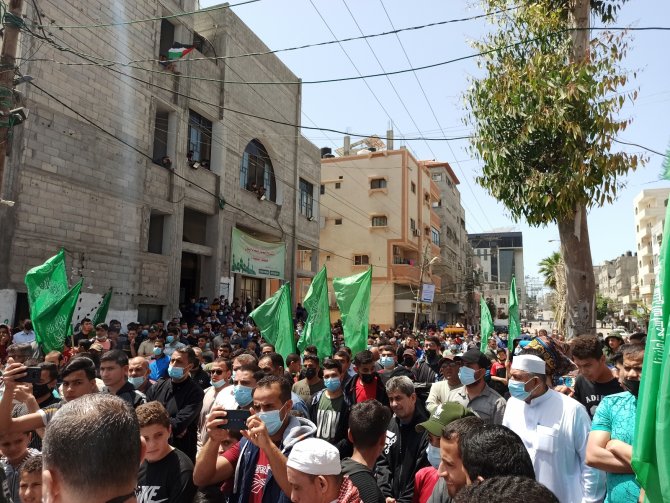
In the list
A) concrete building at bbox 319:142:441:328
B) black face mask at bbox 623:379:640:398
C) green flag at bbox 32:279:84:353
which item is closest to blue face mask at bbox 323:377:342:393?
black face mask at bbox 623:379:640:398

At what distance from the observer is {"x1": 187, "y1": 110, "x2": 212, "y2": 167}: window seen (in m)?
19.8

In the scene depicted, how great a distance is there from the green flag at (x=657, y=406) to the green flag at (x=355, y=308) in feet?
24.9

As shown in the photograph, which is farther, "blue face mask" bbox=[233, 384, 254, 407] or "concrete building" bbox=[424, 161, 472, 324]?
"concrete building" bbox=[424, 161, 472, 324]

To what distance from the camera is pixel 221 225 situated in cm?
2105

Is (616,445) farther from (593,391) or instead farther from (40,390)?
(40,390)

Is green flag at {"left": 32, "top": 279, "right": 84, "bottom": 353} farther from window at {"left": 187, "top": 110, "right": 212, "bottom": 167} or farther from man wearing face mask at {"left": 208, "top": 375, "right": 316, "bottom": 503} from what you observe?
window at {"left": 187, "top": 110, "right": 212, "bottom": 167}

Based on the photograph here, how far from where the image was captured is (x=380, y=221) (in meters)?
39.2

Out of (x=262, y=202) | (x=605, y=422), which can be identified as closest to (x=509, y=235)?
(x=262, y=202)

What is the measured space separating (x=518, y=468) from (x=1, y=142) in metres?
9.19

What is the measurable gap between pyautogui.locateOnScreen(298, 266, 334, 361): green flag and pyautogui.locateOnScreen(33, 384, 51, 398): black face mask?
5.10 meters

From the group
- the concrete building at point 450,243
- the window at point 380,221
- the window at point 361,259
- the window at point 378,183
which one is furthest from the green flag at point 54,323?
the concrete building at point 450,243

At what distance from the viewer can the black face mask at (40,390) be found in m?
4.88

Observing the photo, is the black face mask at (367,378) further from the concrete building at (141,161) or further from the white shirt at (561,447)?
the concrete building at (141,161)

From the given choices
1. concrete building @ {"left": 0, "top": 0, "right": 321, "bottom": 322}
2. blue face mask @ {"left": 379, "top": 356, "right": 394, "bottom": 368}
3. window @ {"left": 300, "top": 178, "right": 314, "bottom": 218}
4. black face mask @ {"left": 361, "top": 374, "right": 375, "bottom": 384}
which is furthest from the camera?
window @ {"left": 300, "top": 178, "right": 314, "bottom": 218}
